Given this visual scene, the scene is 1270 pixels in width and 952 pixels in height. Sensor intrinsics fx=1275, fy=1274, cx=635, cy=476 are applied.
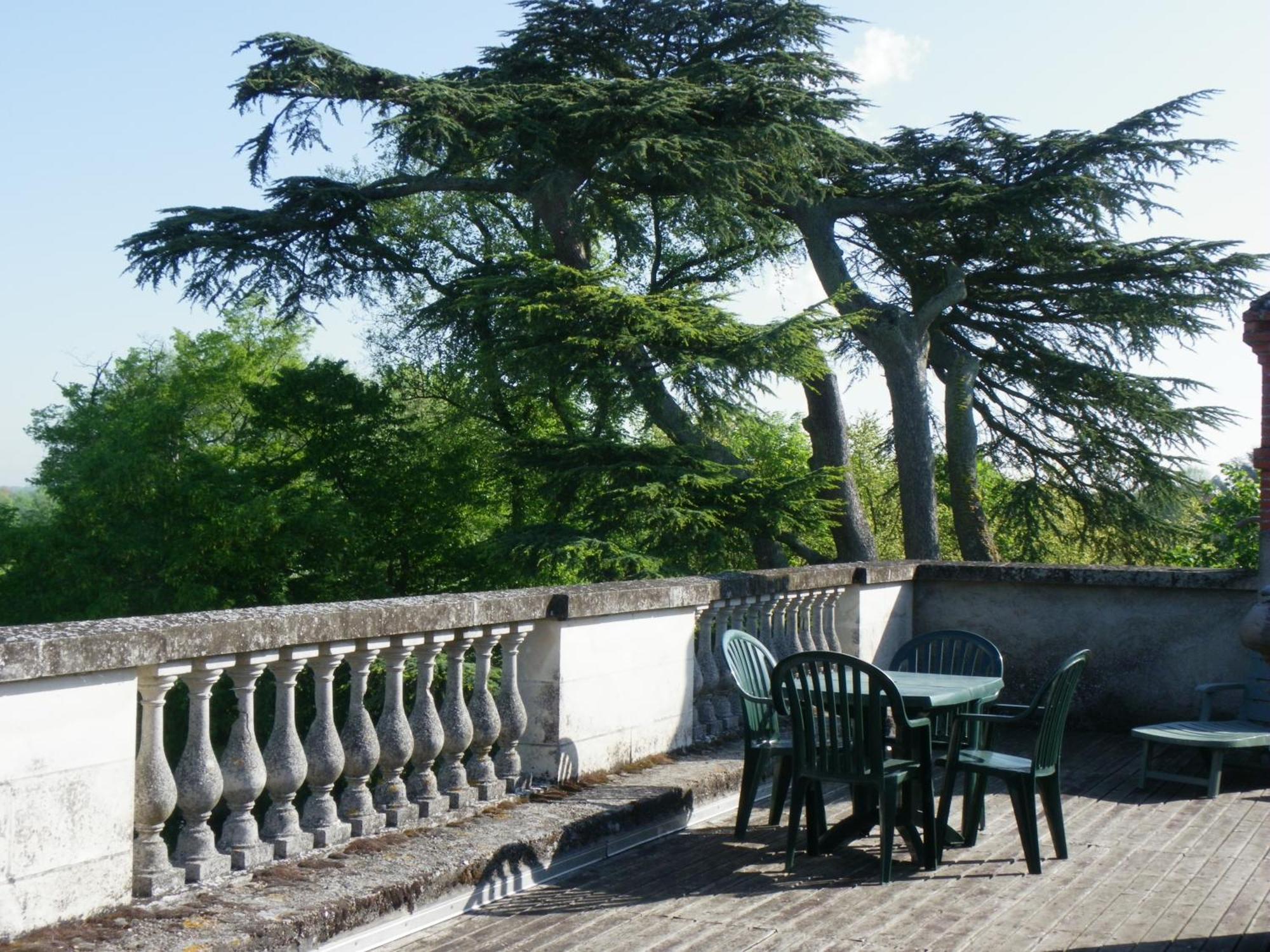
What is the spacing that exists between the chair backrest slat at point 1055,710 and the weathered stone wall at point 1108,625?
360 centimetres

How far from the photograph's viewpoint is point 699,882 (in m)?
4.80

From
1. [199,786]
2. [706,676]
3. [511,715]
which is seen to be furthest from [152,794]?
[706,676]

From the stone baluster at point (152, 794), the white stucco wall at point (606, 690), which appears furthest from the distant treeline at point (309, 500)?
the stone baluster at point (152, 794)

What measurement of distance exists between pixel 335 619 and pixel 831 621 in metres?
4.49

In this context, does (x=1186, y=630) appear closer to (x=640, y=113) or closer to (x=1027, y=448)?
(x=640, y=113)

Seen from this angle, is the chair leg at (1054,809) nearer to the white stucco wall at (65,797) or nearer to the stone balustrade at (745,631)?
the stone balustrade at (745,631)

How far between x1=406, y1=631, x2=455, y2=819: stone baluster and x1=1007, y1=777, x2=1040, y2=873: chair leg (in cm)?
221

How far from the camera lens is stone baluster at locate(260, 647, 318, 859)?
13.3 feet

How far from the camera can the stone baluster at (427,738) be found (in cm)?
469

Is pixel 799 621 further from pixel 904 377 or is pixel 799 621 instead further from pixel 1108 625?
pixel 904 377

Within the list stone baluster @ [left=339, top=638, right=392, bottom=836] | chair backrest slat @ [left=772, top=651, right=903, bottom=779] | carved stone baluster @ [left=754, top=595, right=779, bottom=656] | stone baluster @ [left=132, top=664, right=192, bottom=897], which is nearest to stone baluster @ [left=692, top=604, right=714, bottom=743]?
carved stone baluster @ [left=754, top=595, right=779, bottom=656]

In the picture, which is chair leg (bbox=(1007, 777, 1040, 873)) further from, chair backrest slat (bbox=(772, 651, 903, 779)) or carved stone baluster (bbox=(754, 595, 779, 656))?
carved stone baluster (bbox=(754, 595, 779, 656))

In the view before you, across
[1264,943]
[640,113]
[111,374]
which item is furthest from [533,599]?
[111,374]

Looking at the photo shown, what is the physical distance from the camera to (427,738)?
186 inches
